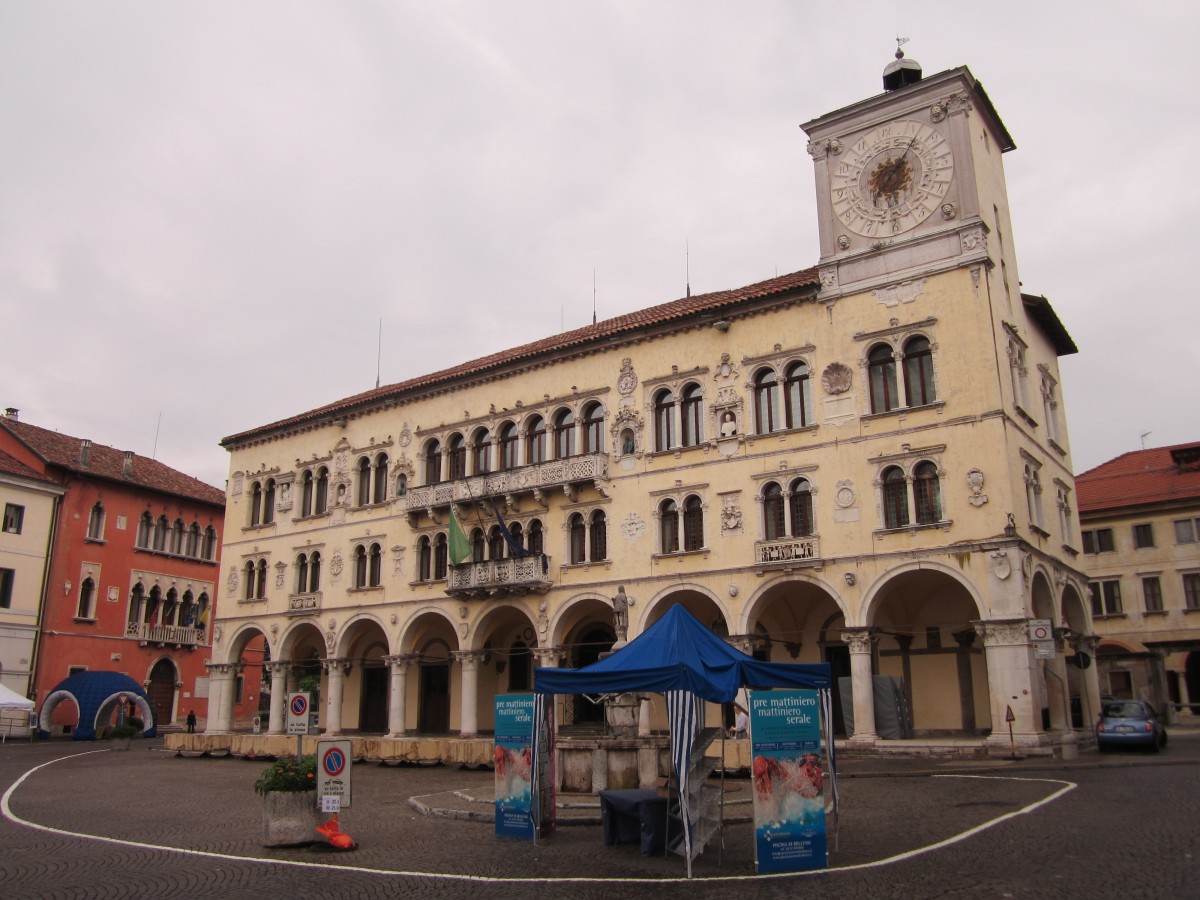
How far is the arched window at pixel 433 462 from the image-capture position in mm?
37562

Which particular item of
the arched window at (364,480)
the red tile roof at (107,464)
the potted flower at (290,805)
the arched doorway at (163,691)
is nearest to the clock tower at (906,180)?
the arched window at (364,480)

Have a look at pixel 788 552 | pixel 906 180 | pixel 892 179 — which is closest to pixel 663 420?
pixel 788 552

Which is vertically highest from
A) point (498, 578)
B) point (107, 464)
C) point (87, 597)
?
point (107, 464)

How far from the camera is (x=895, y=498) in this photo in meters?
27.0

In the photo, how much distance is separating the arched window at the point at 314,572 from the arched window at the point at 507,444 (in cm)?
965

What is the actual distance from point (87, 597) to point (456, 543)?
23.7 meters

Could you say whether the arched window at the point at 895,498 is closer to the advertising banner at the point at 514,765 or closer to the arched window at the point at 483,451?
the arched window at the point at 483,451

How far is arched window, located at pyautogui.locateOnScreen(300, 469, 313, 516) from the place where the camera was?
41.3 m

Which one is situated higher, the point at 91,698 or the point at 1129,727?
the point at 91,698

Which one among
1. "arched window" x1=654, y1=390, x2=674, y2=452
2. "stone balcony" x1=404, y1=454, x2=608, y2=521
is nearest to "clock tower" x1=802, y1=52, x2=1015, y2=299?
"arched window" x1=654, y1=390, x2=674, y2=452

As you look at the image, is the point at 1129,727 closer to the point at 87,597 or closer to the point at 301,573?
the point at 301,573

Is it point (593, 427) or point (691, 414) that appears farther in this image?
point (593, 427)

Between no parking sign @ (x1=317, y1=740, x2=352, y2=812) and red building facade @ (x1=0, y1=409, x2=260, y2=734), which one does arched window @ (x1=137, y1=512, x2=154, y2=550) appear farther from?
no parking sign @ (x1=317, y1=740, x2=352, y2=812)

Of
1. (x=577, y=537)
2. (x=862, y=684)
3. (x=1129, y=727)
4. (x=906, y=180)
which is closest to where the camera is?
(x=1129, y=727)
